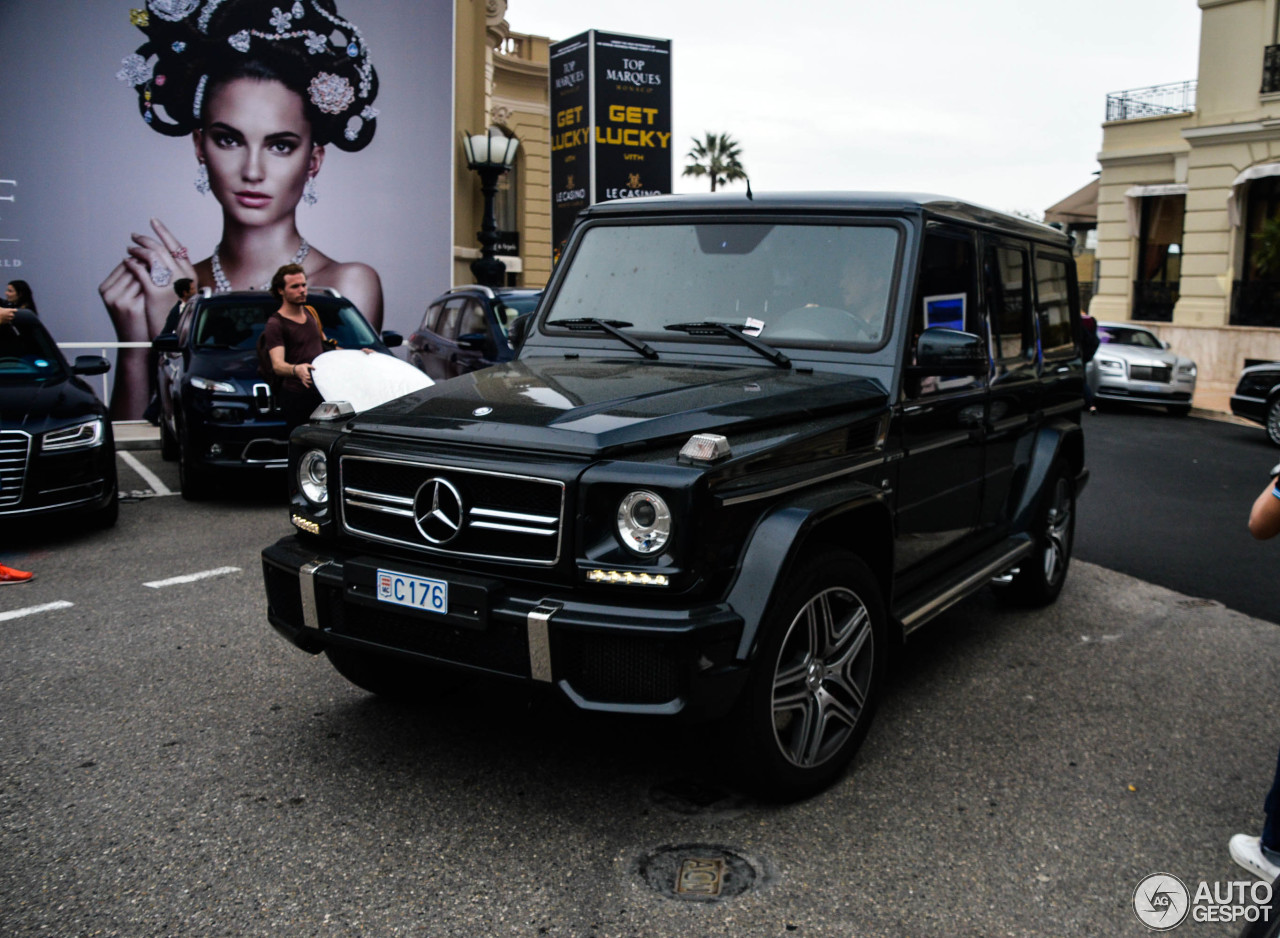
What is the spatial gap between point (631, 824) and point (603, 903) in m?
0.48

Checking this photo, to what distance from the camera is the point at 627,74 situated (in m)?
17.7

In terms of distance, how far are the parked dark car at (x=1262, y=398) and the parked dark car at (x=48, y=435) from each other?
1362 cm

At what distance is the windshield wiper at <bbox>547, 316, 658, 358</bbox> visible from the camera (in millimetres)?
4438

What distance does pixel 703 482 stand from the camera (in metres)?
3.12

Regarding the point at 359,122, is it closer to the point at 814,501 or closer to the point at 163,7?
the point at 163,7

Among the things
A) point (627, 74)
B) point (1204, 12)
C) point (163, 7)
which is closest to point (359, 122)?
point (163, 7)

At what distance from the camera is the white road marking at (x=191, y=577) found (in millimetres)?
6520

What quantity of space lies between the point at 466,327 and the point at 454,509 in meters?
9.24

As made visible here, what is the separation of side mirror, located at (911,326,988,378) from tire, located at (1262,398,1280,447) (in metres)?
12.3

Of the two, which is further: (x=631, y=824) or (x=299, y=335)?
(x=299, y=335)

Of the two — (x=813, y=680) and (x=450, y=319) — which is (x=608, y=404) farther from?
(x=450, y=319)

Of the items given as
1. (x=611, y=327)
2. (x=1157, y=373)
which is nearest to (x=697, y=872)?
(x=611, y=327)

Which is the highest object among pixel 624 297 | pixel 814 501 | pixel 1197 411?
pixel 624 297

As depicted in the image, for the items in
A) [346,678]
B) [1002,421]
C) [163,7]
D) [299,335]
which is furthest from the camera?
[163,7]
